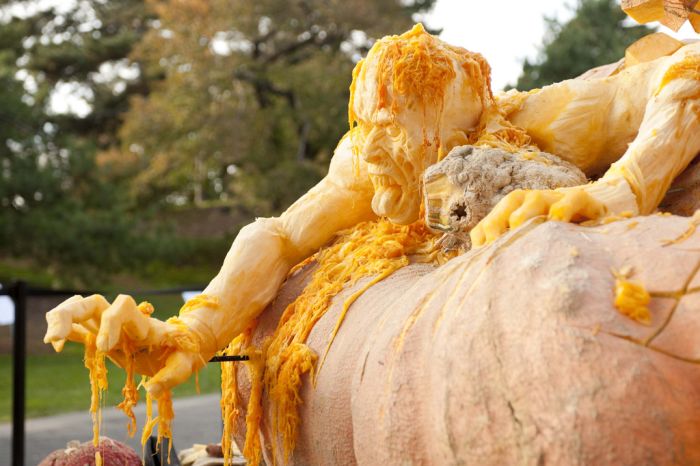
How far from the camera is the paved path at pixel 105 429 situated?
20.1 feet

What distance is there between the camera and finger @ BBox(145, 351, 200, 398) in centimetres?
206

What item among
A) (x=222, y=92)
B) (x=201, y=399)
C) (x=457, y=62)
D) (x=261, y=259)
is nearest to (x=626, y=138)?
(x=457, y=62)

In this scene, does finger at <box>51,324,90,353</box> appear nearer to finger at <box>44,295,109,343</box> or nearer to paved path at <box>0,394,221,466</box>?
finger at <box>44,295,109,343</box>

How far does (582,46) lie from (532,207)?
11748 millimetres

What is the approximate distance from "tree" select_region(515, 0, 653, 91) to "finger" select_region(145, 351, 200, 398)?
10.5 m

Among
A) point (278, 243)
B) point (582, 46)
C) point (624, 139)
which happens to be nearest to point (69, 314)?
point (278, 243)

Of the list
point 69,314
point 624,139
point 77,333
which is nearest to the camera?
point 69,314

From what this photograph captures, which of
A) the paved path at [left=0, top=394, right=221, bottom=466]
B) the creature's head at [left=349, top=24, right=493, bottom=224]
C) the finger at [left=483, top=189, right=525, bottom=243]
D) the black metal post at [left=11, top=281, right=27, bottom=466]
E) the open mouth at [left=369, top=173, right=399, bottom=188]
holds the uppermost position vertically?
the creature's head at [left=349, top=24, right=493, bottom=224]

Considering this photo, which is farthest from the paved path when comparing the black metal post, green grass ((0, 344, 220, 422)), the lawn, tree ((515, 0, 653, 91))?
tree ((515, 0, 653, 91))

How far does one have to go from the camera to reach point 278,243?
2.50 metres

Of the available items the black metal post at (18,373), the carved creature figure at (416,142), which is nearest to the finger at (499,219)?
the carved creature figure at (416,142)

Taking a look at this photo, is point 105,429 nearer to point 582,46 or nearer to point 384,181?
point 384,181

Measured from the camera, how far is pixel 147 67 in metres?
17.7

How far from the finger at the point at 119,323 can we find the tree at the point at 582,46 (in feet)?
34.8
